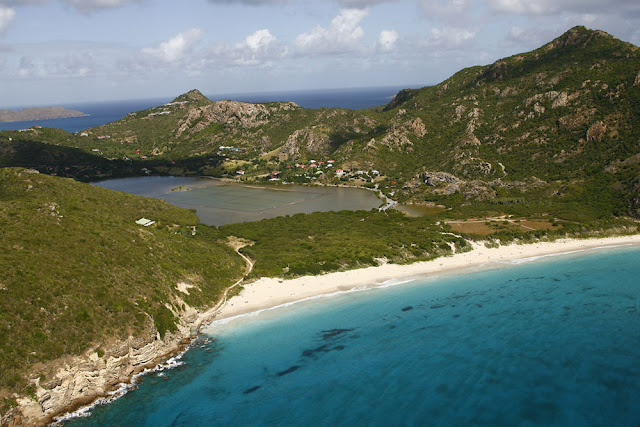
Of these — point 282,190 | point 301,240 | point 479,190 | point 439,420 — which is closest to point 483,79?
point 479,190

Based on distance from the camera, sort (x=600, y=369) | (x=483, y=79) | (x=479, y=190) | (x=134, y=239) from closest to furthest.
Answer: (x=600, y=369) < (x=134, y=239) < (x=479, y=190) < (x=483, y=79)

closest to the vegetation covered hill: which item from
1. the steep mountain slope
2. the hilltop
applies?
the hilltop

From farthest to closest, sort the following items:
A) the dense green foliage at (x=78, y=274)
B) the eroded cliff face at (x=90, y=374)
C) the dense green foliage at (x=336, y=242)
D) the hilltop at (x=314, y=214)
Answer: the dense green foliage at (x=336, y=242), the hilltop at (x=314, y=214), the dense green foliage at (x=78, y=274), the eroded cliff face at (x=90, y=374)

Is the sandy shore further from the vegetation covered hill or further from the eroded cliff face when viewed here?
the vegetation covered hill

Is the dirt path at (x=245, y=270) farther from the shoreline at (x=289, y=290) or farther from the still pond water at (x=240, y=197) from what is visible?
the still pond water at (x=240, y=197)

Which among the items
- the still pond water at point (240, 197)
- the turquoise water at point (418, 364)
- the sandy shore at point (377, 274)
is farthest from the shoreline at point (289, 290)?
the still pond water at point (240, 197)

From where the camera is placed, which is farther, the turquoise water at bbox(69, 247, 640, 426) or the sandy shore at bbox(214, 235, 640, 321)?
the sandy shore at bbox(214, 235, 640, 321)

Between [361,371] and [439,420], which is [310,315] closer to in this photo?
[361,371]
